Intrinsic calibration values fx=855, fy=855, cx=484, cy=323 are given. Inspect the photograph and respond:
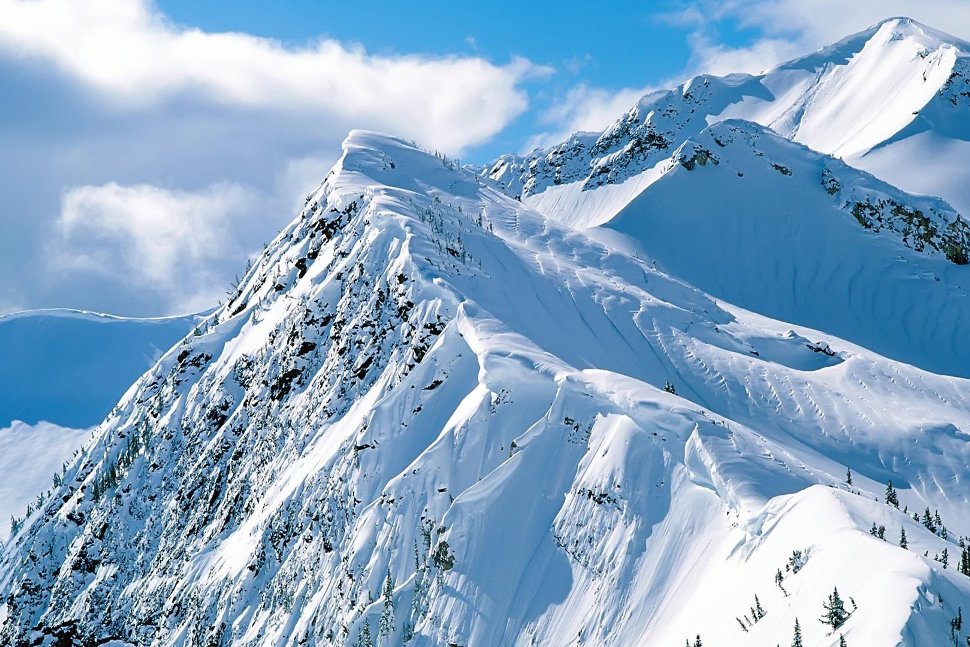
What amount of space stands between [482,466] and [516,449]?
1257mm

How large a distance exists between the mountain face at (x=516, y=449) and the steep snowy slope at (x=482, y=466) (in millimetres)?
112

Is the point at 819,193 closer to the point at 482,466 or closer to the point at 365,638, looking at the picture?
the point at 482,466

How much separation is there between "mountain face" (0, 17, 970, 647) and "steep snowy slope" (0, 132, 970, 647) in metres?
0.11

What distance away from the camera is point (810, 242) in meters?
75.7

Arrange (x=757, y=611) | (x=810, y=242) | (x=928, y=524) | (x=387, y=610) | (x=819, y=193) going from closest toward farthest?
1. (x=757, y=611)
2. (x=387, y=610)
3. (x=928, y=524)
4. (x=810, y=242)
5. (x=819, y=193)

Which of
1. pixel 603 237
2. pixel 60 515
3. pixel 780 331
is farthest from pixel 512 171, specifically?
pixel 60 515

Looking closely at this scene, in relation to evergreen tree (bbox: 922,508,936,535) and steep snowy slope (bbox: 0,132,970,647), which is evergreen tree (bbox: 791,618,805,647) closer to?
steep snowy slope (bbox: 0,132,970,647)

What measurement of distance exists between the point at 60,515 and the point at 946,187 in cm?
9235

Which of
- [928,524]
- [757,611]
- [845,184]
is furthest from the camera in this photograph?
[845,184]

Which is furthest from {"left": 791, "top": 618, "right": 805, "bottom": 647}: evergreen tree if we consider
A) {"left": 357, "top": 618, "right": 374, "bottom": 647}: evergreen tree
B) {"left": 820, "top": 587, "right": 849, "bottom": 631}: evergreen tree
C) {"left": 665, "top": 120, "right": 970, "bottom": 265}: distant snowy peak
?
{"left": 665, "top": 120, "right": 970, "bottom": 265}: distant snowy peak

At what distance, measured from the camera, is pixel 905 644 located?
14.4m

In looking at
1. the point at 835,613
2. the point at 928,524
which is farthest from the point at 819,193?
the point at 835,613

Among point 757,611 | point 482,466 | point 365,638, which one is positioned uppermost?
point 482,466

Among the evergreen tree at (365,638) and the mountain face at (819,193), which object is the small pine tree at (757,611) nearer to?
the evergreen tree at (365,638)
